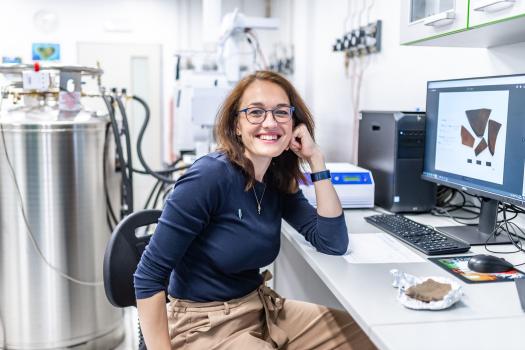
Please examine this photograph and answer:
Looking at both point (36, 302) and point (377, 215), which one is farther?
point (36, 302)

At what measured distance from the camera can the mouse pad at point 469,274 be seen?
3.76 ft

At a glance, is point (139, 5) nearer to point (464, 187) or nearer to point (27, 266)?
point (27, 266)

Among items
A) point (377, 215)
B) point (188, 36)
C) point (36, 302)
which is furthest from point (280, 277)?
point (188, 36)

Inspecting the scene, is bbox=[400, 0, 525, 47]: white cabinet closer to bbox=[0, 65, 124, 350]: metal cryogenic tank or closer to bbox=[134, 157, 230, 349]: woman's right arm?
bbox=[134, 157, 230, 349]: woman's right arm

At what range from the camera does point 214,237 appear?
123 cm

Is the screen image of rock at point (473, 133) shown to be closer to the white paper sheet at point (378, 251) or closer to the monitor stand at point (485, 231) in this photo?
the monitor stand at point (485, 231)

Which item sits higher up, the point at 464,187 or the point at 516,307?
the point at 464,187

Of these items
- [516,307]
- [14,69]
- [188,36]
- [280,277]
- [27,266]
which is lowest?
[280,277]

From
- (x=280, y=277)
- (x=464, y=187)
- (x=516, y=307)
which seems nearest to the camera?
(x=516, y=307)

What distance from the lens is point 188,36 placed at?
5602 millimetres

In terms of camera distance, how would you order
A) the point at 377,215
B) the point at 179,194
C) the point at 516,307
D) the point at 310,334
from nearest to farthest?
the point at 516,307
the point at 179,194
the point at 310,334
the point at 377,215

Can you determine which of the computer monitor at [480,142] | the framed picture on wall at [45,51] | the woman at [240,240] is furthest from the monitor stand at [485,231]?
the framed picture on wall at [45,51]

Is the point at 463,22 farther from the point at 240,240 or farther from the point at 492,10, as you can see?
the point at 240,240

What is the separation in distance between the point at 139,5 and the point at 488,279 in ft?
17.0
